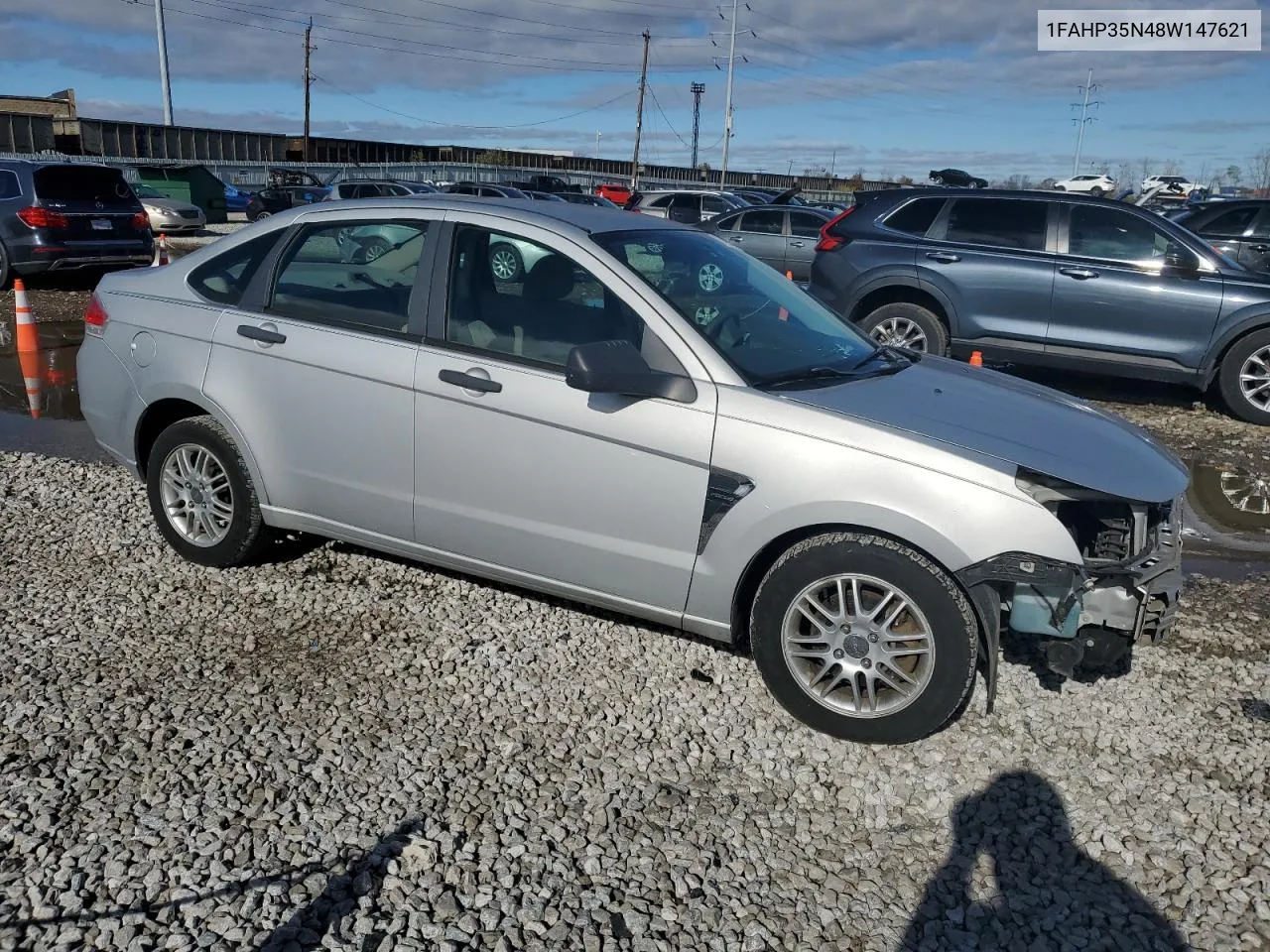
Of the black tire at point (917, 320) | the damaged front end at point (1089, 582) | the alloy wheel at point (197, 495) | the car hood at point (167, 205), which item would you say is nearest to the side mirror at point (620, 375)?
the damaged front end at point (1089, 582)

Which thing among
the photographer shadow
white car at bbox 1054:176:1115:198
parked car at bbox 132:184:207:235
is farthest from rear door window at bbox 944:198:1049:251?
white car at bbox 1054:176:1115:198

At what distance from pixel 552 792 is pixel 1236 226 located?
45.9 ft

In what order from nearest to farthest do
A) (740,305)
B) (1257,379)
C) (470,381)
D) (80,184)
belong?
(470,381) < (740,305) < (1257,379) < (80,184)

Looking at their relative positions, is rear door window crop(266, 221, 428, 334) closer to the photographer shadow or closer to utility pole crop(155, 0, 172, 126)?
the photographer shadow

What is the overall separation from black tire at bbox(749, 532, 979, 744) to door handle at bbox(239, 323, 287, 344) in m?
2.33

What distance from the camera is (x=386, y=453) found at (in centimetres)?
415

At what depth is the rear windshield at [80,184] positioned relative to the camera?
13984mm

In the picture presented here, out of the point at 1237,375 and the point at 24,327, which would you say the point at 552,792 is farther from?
the point at 1237,375

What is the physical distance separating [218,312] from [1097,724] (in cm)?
403

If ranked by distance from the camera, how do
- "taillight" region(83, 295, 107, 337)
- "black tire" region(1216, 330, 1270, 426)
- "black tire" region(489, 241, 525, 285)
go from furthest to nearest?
1. "black tire" region(1216, 330, 1270, 426)
2. "taillight" region(83, 295, 107, 337)
3. "black tire" region(489, 241, 525, 285)

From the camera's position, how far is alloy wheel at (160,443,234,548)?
4648mm

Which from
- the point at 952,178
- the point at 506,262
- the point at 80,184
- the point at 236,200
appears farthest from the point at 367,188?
the point at 506,262

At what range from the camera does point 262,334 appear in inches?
173

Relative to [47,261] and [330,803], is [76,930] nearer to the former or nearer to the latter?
[330,803]
